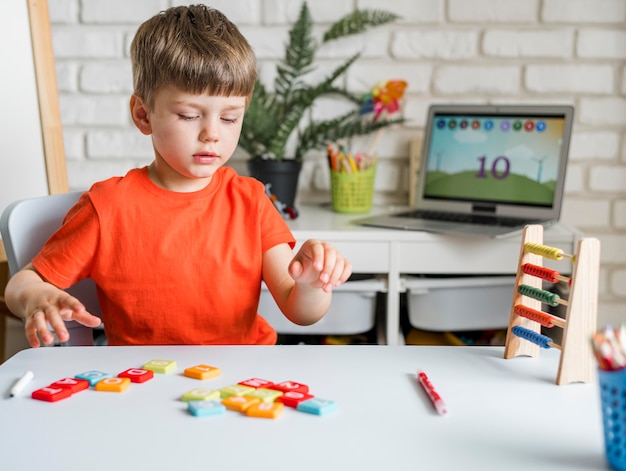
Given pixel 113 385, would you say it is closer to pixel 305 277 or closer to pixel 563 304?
pixel 305 277

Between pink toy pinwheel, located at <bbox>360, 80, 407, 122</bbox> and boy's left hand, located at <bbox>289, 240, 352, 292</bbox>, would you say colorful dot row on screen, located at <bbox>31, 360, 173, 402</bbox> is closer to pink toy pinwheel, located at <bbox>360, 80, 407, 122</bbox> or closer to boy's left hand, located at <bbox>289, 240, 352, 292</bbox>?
boy's left hand, located at <bbox>289, 240, 352, 292</bbox>

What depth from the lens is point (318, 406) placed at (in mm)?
697

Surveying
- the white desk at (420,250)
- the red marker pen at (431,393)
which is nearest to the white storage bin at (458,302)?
the white desk at (420,250)

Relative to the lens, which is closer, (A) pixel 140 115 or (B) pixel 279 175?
(A) pixel 140 115

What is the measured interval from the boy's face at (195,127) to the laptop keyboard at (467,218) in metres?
0.79

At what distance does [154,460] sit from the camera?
1.98 feet

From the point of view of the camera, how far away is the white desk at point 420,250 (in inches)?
64.2

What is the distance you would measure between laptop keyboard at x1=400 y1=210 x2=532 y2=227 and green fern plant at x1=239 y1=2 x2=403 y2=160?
0.27 m

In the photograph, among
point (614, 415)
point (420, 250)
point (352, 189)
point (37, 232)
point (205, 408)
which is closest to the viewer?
point (614, 415)

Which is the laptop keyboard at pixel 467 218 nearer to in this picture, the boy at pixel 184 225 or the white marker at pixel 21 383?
the boy at pixel 184 225

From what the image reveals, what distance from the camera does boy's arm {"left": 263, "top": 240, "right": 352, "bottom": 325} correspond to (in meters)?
0.88

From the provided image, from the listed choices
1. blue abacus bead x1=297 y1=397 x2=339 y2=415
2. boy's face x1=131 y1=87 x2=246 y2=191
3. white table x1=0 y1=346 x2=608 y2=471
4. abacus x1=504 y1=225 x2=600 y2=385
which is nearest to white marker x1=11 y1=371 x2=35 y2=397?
white table x1=0 y1=346 x2=608 y2=471

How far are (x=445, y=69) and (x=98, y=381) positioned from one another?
1.45 meters

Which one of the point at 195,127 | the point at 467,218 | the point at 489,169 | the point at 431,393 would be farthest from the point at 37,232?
the point at 489,169
